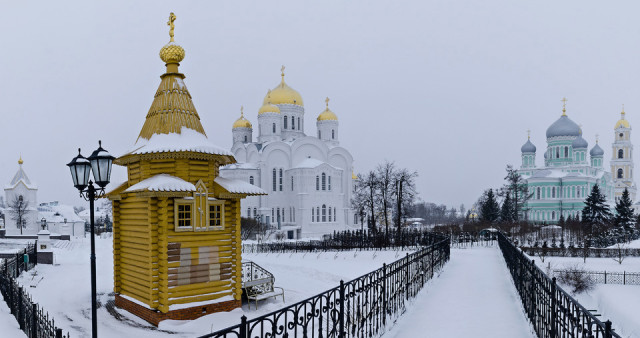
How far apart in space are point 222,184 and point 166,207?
1.65m

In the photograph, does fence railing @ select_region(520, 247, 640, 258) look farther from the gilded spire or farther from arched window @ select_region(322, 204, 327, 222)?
the gilded spire

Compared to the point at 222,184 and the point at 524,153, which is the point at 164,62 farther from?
the point at 524,153

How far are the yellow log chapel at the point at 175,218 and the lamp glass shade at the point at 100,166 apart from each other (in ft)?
12.1

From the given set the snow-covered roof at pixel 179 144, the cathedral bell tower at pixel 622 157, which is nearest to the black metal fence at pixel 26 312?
the snow-covered roof at pixel 179 144

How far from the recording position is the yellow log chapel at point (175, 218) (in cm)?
1127

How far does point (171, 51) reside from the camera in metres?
12.8

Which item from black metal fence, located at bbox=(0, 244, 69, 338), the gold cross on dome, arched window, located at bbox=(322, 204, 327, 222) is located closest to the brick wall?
black metal fence, located at bbox=(0, 244, 69, 338)

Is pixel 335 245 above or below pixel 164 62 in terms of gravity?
below

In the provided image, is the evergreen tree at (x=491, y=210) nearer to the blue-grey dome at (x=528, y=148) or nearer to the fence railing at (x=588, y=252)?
the fence railing at (x=588, y=252)

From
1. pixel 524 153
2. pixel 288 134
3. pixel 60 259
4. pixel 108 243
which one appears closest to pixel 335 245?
pixel 60 259

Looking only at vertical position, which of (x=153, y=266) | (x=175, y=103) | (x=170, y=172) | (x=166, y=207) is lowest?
(x=153, y=266)

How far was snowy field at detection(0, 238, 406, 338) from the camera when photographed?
1109cm

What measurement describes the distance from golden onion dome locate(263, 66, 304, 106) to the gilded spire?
3732 centimetres

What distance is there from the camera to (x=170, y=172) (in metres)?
11.7
